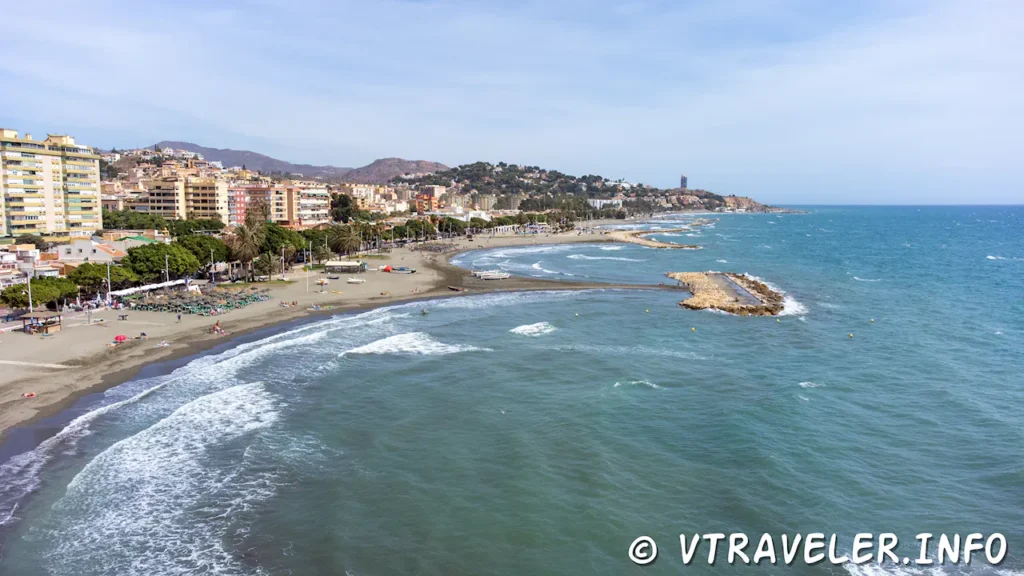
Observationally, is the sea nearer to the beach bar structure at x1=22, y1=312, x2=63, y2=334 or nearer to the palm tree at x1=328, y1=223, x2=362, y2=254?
the beach bar structure at x1=22, y1=312, x2=63, y2=334

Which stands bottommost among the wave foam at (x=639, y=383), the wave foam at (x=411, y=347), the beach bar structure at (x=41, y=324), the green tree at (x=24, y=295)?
the wave foam at (x=639, y=383)

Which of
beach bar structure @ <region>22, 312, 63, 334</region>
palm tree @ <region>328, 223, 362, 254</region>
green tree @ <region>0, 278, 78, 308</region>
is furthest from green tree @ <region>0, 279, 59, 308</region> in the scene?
palm tree @ <region>328, 223, 362, 254</region>

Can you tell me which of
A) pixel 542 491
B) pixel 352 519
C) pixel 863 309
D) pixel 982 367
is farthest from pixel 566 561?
pixel 863 309

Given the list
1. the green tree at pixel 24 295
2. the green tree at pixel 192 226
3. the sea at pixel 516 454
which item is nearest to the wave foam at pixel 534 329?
the sea at pixel 516 454

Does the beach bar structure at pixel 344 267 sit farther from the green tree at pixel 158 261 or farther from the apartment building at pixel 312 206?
the apartment building at pixel 312 206

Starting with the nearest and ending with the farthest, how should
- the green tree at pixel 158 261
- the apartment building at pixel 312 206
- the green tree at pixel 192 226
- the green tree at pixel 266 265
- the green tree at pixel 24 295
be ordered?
the green tree at pixel 24 295
the green tree at pixel 158 261
the green tree at pixel 266 265
the green tree at pixel 192 226
the apartment building at pixel 312 206
